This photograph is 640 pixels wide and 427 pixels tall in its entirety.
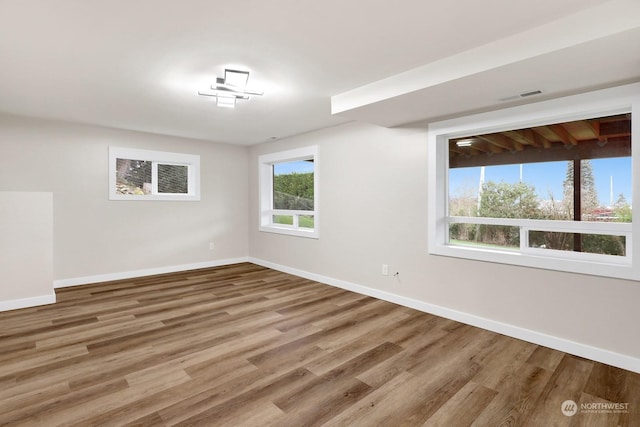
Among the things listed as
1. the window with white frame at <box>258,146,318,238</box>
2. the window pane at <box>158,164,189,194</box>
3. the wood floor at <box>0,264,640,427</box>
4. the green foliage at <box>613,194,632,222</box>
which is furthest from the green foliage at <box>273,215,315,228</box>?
the green foliage at <box>613,194,632,222</box>

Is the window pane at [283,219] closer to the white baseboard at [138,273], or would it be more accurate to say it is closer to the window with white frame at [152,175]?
the white baseboard at [138,273]

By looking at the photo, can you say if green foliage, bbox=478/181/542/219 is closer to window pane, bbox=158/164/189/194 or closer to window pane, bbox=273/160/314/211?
window pane, bbox=273/160/314/211

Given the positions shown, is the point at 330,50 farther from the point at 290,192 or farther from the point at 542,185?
the point at 290,192

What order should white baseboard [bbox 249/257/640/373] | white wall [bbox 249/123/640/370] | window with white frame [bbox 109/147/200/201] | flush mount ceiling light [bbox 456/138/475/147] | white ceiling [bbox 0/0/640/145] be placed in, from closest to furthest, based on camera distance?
1. white ceiling [bbox 0/0/640/145]
2. white baseboard [bbox 249/257/640/373]
3. white wall [bbox 249/123/640/370]
4. flush mount ceiling light [bbox 456/138/475/147]
5. window with white frame [bbox 109/147/200/201]

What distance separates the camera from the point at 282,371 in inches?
94.0

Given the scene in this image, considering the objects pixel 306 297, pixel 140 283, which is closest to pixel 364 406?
pixel 306 297

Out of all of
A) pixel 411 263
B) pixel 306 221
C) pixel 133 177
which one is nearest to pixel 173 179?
pixel 133 177

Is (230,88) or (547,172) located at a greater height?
(230,88)

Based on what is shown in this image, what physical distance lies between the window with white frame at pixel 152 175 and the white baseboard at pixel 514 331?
322 centimetres

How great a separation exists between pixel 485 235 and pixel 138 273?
16.7 ft

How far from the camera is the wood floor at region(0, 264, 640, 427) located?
1915 mm

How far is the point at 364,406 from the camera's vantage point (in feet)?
6.53

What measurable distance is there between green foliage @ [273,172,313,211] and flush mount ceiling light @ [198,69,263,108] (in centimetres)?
238

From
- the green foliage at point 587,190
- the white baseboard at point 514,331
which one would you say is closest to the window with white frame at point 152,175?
the white baseboard at point 514,331
